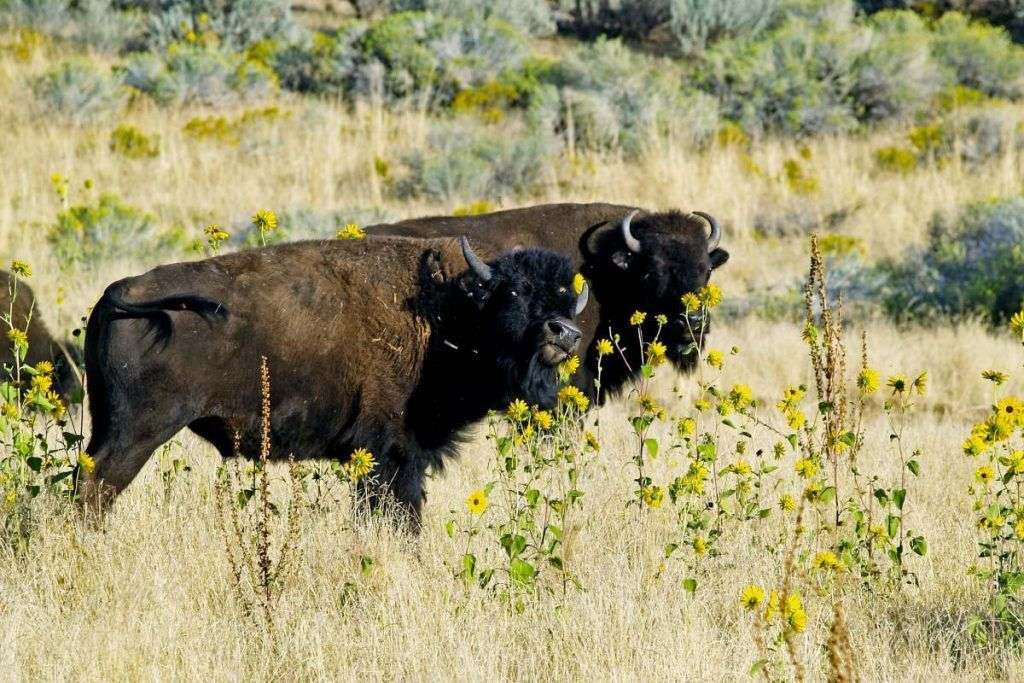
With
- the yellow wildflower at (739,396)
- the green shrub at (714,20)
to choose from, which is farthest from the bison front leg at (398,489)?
the green shrub at (714,20)

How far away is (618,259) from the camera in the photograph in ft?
29.7

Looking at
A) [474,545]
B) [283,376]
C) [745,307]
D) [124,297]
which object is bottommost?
[745,307]

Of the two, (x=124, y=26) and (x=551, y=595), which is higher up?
(x=551, y=595)

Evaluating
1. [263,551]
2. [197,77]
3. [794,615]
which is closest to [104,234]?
[197,77]

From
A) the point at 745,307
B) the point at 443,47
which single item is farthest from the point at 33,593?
the point at 443,47

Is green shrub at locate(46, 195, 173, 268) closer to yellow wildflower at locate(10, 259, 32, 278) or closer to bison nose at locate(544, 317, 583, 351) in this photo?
yellow wildflower at locate(10, 259, 32, 278)

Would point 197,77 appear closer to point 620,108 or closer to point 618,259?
point 620,108

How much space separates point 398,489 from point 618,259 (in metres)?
3.14

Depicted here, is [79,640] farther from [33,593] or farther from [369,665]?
[369,665]

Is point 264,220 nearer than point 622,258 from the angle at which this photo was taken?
Yes

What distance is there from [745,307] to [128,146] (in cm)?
859

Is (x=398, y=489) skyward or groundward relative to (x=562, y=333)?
groundward

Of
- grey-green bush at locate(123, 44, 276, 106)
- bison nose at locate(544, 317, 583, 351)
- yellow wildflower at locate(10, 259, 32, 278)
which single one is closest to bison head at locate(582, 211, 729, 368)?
bison nose at locate(544, 317, 583, 351)

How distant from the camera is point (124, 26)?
2369 cm
